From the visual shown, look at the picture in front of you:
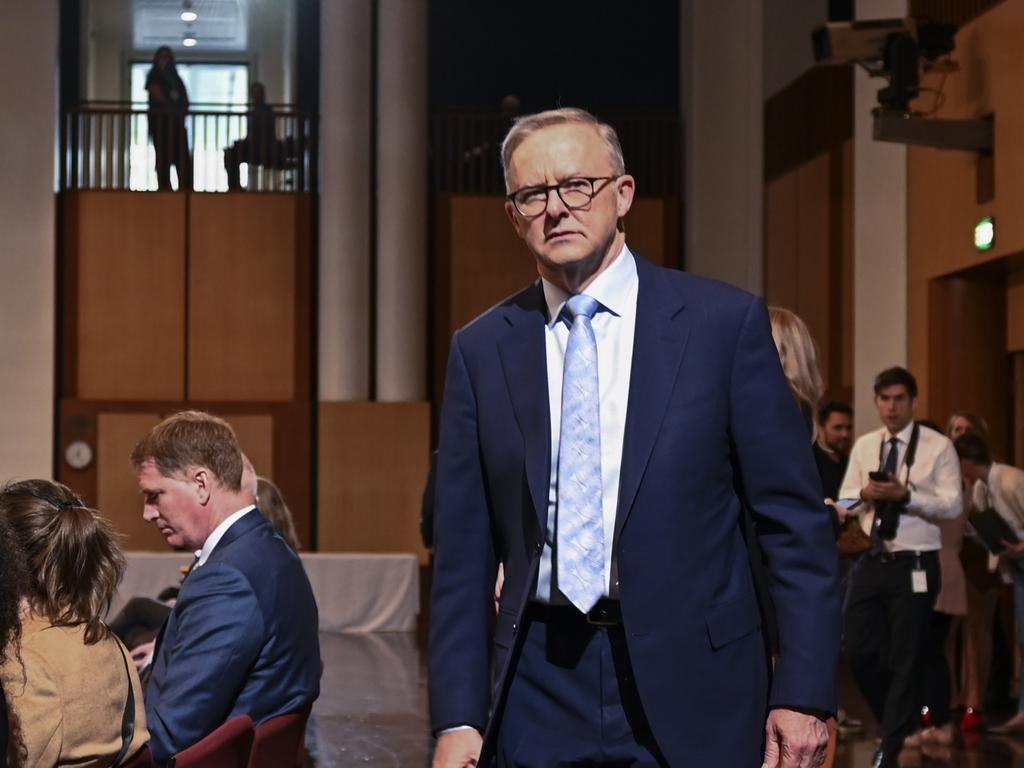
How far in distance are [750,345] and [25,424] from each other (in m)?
12.7

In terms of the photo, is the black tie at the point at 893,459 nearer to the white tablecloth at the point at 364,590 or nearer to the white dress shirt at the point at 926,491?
the white dress shirt at the point at 926,491

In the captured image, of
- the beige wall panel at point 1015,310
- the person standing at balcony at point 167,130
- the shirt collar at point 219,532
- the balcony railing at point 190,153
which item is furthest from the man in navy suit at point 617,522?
the person standing at balcony at point 167,130

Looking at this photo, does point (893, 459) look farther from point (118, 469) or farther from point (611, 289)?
point (118, 469)

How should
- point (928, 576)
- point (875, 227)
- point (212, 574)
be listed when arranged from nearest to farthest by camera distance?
point (212, 574) → point (928, 576) → point (875, 227)

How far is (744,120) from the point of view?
565 inches

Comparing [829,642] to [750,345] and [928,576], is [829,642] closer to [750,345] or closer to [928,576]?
[750,345]

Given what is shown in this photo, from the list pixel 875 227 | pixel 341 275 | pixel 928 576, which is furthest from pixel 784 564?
pixel 341 275

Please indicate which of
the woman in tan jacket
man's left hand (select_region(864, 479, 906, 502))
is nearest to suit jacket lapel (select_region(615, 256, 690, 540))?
the woman in tan jacket

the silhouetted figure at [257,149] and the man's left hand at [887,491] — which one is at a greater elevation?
the silhouetted figure at [257,149]

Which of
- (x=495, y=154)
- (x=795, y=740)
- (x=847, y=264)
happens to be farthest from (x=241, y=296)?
(x=795, y=740)

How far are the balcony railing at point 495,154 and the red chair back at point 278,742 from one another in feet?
39.0

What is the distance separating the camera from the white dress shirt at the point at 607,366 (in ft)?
6.84

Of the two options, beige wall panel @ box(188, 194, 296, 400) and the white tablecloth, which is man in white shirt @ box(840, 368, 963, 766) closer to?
the white tablecloth

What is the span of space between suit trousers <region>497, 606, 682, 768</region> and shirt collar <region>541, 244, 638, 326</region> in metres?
0.43
